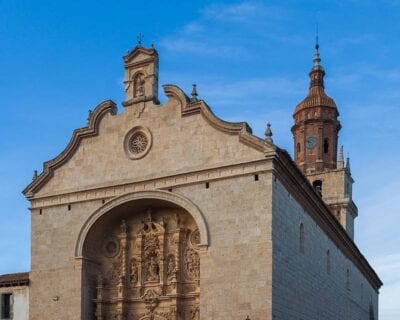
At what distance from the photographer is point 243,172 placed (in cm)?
2398

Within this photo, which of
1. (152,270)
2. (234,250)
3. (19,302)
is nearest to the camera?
(234,250)

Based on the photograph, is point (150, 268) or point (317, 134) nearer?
point (150, 268)

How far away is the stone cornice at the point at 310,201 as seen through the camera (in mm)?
24266

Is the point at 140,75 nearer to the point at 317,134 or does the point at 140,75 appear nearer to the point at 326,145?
the point at 317,134

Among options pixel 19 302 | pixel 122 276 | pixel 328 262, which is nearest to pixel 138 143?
pixel 122 276

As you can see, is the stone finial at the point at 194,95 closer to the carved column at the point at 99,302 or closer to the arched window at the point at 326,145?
the carved column at the point at 99,302

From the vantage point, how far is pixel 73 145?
1126 inches

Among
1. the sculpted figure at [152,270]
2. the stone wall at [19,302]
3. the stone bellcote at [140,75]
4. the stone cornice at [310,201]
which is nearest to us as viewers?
the stone cornice at [310,201]

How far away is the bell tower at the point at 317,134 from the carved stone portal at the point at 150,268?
19.8 m

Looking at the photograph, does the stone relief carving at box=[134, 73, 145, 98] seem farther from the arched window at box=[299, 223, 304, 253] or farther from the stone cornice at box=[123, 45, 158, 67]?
the arched window at box=[299, 223, 304, 253]

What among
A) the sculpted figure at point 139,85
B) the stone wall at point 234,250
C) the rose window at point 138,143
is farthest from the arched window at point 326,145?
the stone wall at point 234,250

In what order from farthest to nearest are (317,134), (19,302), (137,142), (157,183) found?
(317,134), (19,302), (137,142), (157,183)

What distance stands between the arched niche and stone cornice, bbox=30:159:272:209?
382 millimetres

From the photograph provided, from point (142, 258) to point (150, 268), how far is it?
1.86 ft
